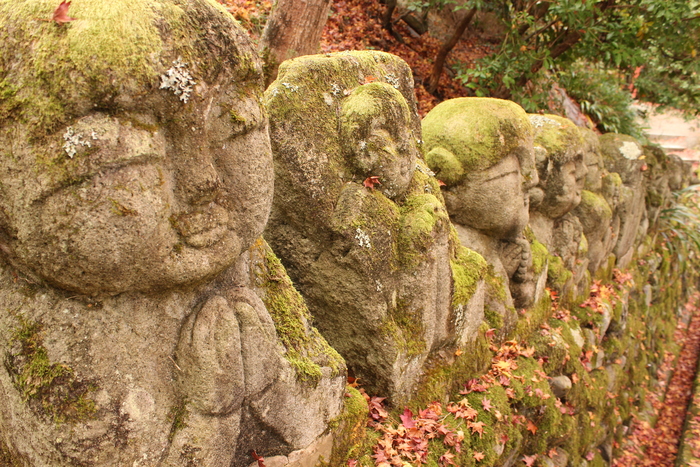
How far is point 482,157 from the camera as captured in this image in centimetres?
409

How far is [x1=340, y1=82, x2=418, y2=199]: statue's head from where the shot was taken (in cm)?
302

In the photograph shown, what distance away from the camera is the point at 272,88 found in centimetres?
285

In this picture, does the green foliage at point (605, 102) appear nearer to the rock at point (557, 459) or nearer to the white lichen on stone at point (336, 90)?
the rock at point (557, 459)

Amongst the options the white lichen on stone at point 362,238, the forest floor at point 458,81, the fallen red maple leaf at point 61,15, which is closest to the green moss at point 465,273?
the white lichen on stone at point 362,238

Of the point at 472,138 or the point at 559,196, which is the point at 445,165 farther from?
the point at 559,196

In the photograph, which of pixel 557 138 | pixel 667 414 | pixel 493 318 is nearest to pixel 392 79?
pixel 493 318

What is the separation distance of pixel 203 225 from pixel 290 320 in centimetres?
78

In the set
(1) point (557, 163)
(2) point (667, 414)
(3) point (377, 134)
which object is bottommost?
(2) point (667, 414)

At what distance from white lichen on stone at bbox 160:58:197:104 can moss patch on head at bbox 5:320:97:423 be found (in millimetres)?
922

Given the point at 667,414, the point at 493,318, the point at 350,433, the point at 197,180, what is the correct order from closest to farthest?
1. the point at 197,180
2. the point at 350,433
3. the point at 493,318
4. the point at 667,414

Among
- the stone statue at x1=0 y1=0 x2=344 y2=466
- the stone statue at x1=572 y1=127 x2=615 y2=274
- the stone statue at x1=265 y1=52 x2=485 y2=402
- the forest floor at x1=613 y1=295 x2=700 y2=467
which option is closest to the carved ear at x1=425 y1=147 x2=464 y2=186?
the stone statue at x1=265 y1=52 x2=485 y2=402

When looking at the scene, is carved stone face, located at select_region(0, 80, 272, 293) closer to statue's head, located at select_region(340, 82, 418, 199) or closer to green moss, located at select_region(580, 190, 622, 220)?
statue's head, located at select_region(340, 82, 418, 199)

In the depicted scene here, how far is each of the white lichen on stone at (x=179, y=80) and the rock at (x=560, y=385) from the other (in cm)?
446

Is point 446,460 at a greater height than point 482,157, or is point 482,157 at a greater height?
point 482,157
